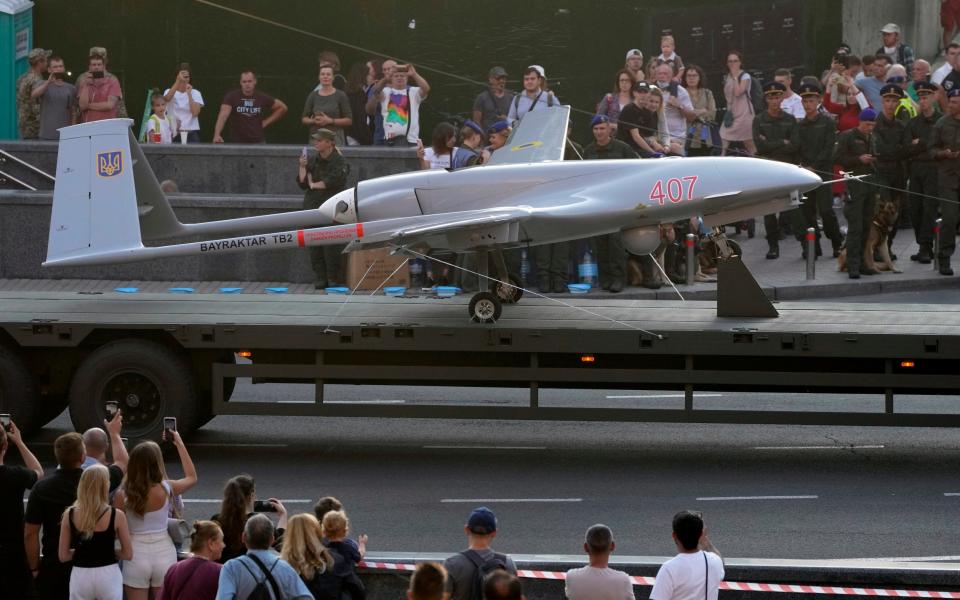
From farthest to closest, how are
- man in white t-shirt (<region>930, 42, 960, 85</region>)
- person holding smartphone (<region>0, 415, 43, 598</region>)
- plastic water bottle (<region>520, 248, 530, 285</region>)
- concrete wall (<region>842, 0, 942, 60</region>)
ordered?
concrete wall (<region>842, 0, 942, 60</region>)
man in white t-shirt (<region>930, 42, 960, 85</region>)
plastic water bottle (<region>520, 248, 530, 285</region>)
person holding smartphone (<region>0, 415, 43, 598</region>)

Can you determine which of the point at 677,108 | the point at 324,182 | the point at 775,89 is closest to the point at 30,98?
the point at 324,182

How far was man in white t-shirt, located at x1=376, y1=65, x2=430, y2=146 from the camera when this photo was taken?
23734 millimetres

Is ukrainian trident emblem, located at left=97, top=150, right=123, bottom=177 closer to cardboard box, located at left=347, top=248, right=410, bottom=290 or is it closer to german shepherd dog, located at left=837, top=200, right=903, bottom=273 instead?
cardboard box, located at left=347, top=248, right=410, bottom=290

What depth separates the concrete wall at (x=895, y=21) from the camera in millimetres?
27938

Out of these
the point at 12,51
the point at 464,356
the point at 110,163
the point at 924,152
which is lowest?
the point at 464,356

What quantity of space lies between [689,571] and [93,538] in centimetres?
338

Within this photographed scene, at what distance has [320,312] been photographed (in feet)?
46.5

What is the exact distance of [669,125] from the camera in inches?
918

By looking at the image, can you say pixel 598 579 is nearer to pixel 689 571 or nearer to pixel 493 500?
pixel 689 571

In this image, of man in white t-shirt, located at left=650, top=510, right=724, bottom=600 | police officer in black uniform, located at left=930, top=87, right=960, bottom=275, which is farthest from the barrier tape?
police officer in black uniform, located at left=930, top=87, right=960, bottom=275

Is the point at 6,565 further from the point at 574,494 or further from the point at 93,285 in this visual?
the point at 93,285

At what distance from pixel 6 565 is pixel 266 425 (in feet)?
22.8

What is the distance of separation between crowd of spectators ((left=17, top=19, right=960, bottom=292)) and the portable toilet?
2308 mm

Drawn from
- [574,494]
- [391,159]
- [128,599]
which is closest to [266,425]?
[574,494]
